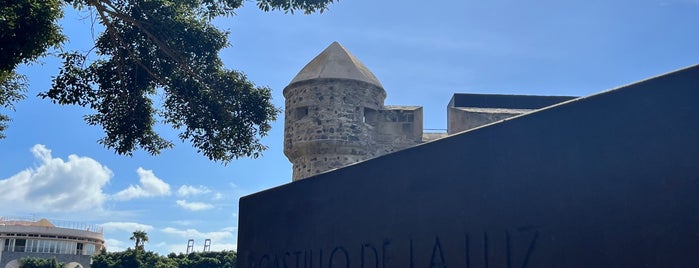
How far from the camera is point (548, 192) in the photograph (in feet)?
16.6

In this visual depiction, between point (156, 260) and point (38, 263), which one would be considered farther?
point (38, 263)

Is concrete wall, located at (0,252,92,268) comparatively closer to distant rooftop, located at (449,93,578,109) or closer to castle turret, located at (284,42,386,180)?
distant rooftop, located at (449,93,578,109)

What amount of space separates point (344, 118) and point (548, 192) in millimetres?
11942

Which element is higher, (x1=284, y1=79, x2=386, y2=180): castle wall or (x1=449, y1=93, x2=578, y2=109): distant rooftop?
(x1=449, y1=93, x2=578, y2=109): distant rooftop

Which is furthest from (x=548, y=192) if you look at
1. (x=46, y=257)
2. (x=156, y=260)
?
(x=46, y=257)

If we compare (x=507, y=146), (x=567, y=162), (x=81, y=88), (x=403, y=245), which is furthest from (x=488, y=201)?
(x=81, y=88)

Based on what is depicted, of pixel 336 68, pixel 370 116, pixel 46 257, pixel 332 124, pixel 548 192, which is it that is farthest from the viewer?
pixel 46 257

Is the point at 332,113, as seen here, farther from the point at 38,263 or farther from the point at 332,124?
the point at 38,263

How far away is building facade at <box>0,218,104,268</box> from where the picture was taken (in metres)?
57.2

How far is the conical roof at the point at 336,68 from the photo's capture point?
17109 mm

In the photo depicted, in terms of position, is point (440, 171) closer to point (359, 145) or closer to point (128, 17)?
point (128, 17)

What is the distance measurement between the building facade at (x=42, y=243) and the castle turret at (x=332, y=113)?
46.2 meters

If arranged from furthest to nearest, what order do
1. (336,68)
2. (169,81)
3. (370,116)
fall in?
(370,116), (336,68), (169,81)

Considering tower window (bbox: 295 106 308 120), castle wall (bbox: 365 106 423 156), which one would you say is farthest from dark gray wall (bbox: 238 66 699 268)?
tower window (bbox: 295 106 308 120)
